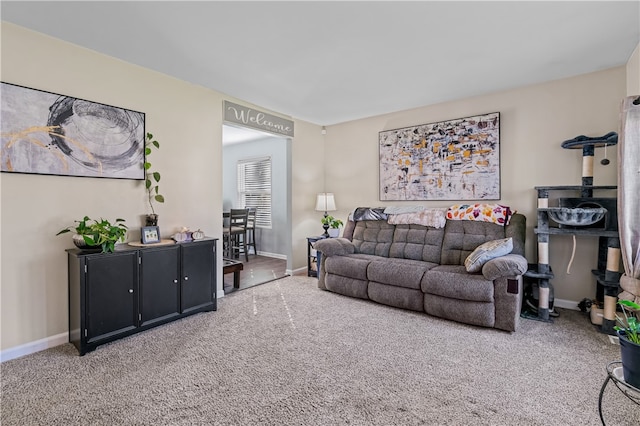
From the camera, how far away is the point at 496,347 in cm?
243

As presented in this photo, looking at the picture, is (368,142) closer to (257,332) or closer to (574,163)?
(574,163)

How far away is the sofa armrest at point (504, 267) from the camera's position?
2621mm

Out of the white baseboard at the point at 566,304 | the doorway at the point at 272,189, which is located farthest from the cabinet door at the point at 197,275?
the white baseboard at the point at 566,304

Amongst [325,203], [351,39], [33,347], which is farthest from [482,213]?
[33,347]

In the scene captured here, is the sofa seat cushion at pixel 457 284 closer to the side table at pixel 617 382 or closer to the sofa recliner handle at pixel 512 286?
the sofa recliner handle at pixel 512 286

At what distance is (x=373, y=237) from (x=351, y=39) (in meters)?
2.41

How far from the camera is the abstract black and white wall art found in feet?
7.57

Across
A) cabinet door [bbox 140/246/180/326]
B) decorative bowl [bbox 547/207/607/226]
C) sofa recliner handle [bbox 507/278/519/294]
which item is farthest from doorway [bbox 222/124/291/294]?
decorative bowl [bbox 547/207/607/226]

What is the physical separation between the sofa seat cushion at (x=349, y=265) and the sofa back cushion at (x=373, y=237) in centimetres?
20

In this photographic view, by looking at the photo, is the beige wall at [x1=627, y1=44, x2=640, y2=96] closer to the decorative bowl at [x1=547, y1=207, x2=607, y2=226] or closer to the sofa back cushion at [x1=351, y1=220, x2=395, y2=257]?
the decorative bowl at [x1=547, y1=207, x2=607, y2=226]

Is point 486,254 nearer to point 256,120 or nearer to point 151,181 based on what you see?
point 256,120

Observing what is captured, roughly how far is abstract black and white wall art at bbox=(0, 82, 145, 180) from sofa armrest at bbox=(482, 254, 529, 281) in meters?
3.33

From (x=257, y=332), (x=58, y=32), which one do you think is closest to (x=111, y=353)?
(x=257, y=332)

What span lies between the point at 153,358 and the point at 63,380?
20.3 inches
